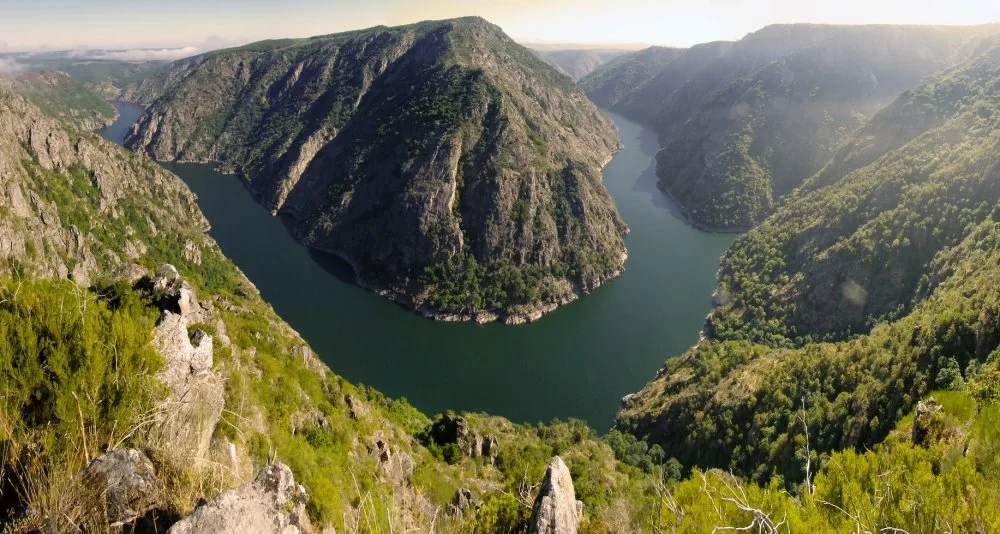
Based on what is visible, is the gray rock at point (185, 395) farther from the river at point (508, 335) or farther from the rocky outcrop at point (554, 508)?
the river at point (508, 335)

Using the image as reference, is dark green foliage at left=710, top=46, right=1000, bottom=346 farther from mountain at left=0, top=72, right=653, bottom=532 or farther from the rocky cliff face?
the rocky cliff face

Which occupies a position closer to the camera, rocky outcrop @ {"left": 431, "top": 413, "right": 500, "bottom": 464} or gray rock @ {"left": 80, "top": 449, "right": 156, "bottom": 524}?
gray rock @ {"left": 80, "top": 449, "right": 156, "bottom": 524}

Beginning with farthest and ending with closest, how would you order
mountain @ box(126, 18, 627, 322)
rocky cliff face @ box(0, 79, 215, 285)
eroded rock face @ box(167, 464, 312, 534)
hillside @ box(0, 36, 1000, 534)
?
mountain @ box(126, 18, 627, 322), rocky cliff face @ box(0, 79, 215, 285), hillside @ box(0, 36, 1000, 534), eroded rock face @ box(167, 464, 312, 534)

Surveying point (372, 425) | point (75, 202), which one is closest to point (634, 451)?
point (372, 425)

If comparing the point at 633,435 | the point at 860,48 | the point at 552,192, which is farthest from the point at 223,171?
the point at 860,48

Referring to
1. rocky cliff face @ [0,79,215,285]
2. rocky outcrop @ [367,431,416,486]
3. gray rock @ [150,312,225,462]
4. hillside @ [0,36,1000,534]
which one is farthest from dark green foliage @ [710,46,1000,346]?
rocky cliff face @ [0,79,215,285]

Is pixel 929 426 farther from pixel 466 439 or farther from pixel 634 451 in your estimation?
pixel 634 451
